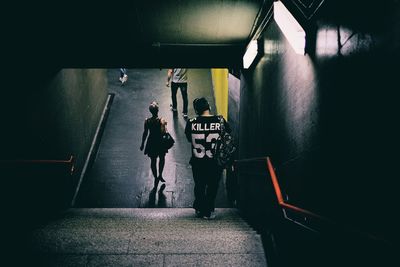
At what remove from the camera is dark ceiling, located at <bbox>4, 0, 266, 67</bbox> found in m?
4.85

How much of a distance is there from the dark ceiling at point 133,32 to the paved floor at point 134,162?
2689mm

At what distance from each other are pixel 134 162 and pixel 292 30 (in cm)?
653

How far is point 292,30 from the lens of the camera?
3.25 meters

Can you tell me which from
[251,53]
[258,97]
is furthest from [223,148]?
[251,53]

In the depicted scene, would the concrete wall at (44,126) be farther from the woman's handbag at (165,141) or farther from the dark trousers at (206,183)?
the dark trousers at (206,183)

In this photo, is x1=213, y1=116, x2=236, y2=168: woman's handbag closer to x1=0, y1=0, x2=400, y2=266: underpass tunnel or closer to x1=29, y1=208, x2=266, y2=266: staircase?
x1=0, y1=0, x2=400, y2=266: underpass tunnel

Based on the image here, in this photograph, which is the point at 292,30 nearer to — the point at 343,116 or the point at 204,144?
the point at 343,116

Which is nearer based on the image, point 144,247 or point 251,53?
point 144,247

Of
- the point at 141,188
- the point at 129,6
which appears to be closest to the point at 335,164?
the point at 129,6

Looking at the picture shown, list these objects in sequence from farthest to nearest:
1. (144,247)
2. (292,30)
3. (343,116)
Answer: (144,247) < (292,30) < (343,116)

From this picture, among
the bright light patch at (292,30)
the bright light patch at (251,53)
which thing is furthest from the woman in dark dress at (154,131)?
the bright light patch at (292,30)

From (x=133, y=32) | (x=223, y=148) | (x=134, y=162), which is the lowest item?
(x=134, y=162)

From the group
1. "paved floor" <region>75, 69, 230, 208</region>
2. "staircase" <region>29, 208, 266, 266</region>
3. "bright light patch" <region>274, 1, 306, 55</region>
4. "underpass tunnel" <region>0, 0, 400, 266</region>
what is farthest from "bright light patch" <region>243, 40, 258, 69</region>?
"paved floor" <region>75, 69, 230, 208</region>

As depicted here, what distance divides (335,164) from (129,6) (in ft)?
11.7
